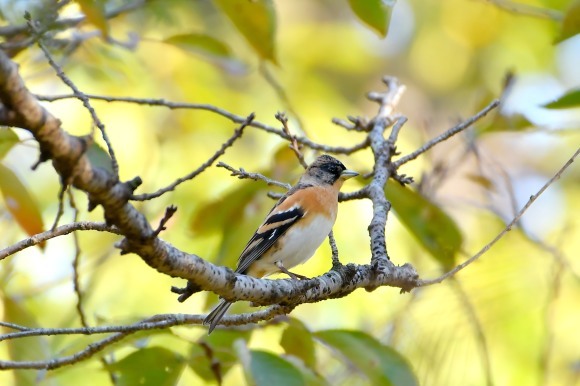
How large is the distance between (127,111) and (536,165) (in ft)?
18.2

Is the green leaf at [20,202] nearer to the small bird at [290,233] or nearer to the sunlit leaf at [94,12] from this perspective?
the sunlit leaf at [94,12]

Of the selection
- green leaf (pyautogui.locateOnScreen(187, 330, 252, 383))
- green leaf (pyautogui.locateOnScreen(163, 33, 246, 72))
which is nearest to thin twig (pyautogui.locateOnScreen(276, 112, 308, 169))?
green leaf (pyautogui.locateOnScreen(187, 330, 252, 383))

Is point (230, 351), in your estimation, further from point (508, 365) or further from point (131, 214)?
point (508, 365)

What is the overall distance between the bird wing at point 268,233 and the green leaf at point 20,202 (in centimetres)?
112

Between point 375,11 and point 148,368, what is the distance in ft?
6.22

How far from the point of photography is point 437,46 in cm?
1098

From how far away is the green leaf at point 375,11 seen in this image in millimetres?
3434

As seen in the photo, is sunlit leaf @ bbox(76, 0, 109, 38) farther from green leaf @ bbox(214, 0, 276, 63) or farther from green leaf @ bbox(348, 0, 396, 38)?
green leaf @ bbox(348, 0, 396, 38)

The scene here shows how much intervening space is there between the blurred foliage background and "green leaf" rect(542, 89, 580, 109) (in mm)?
15

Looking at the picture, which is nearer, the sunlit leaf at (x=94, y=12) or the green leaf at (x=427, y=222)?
the sunlit leaf at (x=94, y=12)

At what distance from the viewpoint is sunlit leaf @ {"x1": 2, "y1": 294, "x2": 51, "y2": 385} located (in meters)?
3.54

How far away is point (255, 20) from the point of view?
407 cm

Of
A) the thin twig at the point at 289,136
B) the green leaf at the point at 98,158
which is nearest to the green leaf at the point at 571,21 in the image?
the thin twig at the point at 289,136

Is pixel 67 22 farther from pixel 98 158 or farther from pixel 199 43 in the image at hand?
pixel 98 158
